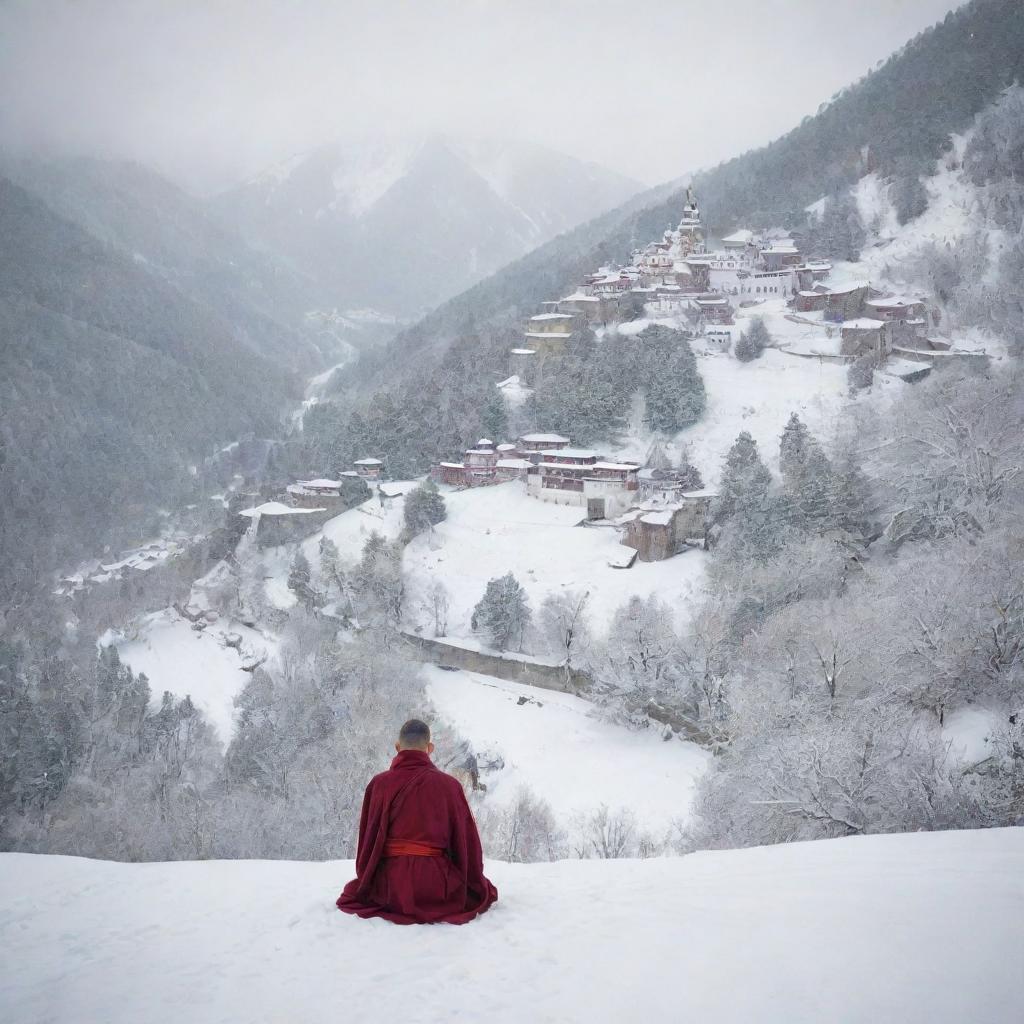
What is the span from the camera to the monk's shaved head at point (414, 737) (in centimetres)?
454

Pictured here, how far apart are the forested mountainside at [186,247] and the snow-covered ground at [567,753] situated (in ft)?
307

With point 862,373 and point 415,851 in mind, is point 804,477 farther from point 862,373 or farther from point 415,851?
point 415,851

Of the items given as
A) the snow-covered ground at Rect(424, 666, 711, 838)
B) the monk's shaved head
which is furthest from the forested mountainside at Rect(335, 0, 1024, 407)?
the monk's shaved head

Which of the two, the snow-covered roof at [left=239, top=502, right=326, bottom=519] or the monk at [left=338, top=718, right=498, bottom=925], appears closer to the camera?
the monk at [left=338, top=718, right=498, bottom=925]

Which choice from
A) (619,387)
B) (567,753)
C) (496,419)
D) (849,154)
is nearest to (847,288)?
(619,387)

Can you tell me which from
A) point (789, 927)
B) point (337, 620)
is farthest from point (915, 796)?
point (337, 620)

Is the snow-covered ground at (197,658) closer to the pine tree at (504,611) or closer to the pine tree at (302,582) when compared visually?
the pine tree at (302,582)

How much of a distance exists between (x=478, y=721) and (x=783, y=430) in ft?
58.3

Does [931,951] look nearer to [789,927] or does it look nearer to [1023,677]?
[789,927]

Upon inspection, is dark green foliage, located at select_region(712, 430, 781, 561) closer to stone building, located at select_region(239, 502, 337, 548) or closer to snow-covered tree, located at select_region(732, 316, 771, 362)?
snow-covered tree, located at select_region(732, 316, 771, 362)

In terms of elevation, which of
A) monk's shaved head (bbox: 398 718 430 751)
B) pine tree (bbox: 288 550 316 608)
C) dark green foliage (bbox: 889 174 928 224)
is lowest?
pine tree (bbox: 288 550 316 608)

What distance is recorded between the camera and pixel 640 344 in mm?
37469

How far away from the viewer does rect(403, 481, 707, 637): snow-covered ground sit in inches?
1041

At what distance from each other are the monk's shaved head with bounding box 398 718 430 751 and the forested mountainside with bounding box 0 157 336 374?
111 metres
